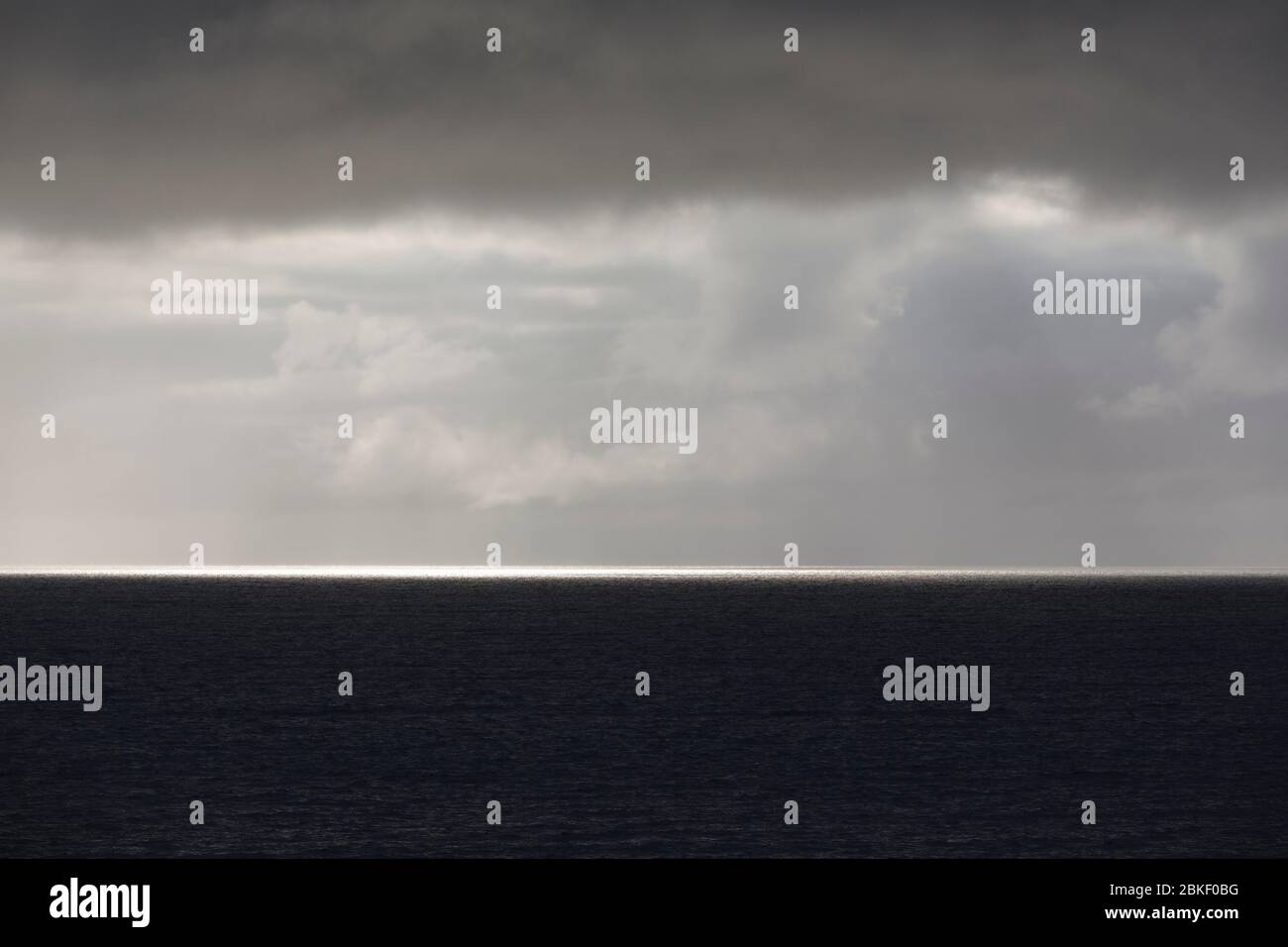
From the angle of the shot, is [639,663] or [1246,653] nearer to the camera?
[639,663]

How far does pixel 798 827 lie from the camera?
7300 cm

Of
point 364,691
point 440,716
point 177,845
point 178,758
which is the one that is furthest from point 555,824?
point 364,691

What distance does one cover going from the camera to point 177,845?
222 feet

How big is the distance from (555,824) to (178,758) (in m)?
35.9

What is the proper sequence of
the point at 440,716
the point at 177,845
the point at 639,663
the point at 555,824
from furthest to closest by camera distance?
the point at 639,663, the point at 440,716, the point at 555,824, the point at 177,845

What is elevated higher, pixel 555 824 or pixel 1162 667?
pixel 1162 667

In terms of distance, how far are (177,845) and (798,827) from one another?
32.9 metres

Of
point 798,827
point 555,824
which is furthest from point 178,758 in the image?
point 798,827

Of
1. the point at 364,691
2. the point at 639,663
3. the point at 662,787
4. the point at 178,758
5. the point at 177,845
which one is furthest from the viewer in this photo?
the point at 639,663

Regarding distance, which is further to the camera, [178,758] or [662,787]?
[178,758]
